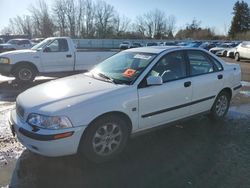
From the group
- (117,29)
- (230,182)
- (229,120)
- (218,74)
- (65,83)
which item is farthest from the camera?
(117,29)

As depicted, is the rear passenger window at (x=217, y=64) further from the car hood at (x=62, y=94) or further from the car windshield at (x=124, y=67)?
the car hood at (x=62, y=94)

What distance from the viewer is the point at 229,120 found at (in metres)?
6.09

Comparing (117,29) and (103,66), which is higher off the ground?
(117,29)

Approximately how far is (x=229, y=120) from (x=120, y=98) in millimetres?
3181

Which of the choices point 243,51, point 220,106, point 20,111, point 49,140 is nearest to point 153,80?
point 49,140

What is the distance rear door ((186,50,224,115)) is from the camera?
200 inches

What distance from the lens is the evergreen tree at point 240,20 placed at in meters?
85.1

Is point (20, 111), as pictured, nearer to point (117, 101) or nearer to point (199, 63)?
point (117, 101)

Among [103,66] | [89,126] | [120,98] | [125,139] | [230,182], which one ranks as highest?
[103,66]

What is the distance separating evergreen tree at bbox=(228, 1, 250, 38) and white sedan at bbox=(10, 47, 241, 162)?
285ft

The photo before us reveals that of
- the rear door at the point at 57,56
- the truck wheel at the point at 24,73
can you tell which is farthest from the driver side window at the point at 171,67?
the truck wheel at the point at 24,73

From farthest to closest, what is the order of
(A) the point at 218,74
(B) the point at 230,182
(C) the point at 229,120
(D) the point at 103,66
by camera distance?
1. (C) the point at 229,120
2. (A) the point at 218,74
3. (D) the point at 103,66
4. (B) the point at 230,182

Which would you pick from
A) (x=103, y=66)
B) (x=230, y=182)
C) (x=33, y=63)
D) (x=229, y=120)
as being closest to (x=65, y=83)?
(x=103, y=66)

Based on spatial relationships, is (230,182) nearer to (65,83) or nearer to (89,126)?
(89,126)
